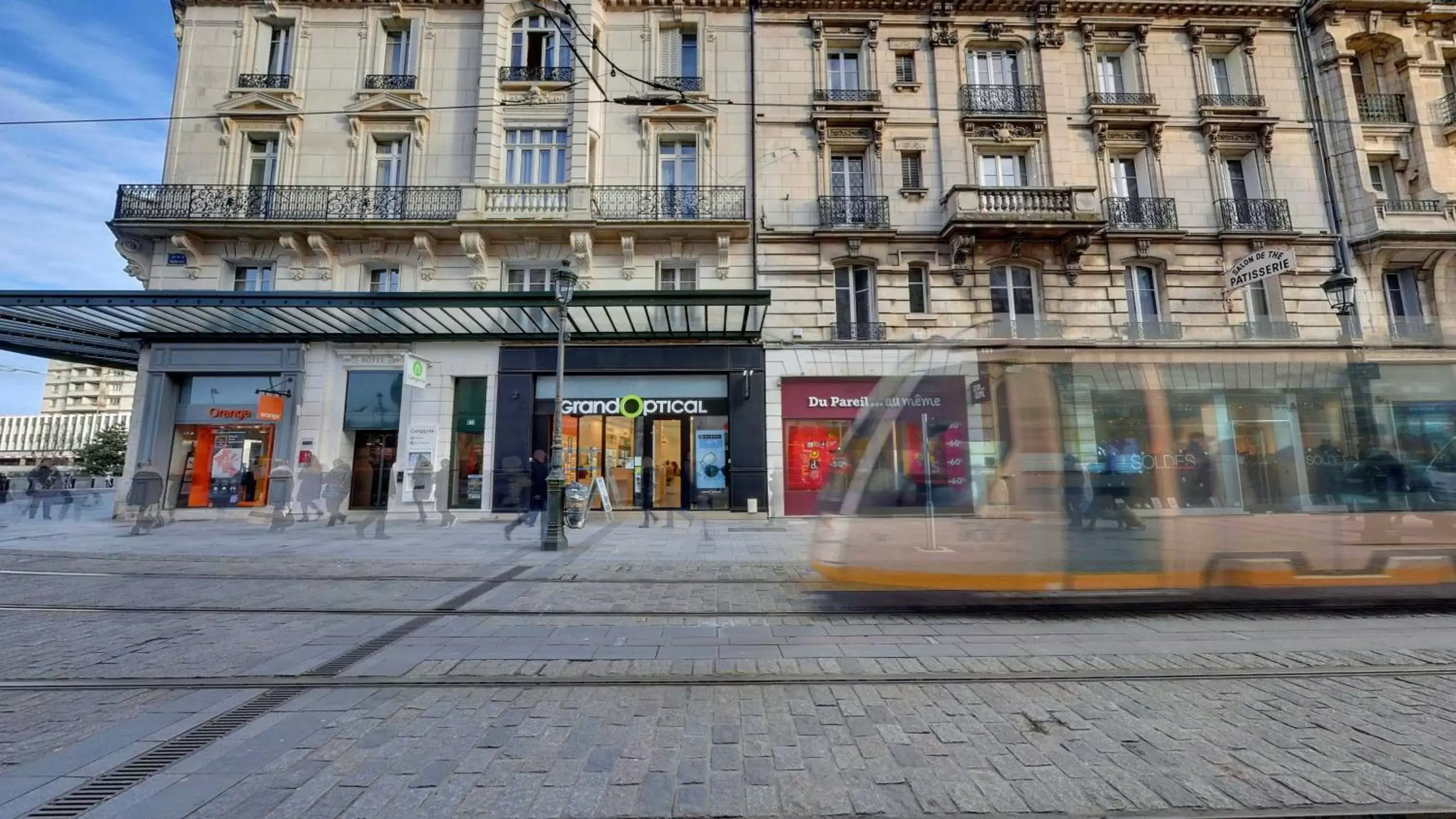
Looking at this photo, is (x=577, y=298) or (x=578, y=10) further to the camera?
(x=578, y=10)

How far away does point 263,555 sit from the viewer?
9.23m

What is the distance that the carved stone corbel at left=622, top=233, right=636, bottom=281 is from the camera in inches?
591

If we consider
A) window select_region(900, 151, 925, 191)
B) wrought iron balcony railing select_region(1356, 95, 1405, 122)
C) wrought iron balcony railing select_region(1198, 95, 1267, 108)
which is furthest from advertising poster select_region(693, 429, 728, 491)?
wrought iron balcony railing select_region(1356, 95, 1405, 122)

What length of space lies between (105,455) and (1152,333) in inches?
2650

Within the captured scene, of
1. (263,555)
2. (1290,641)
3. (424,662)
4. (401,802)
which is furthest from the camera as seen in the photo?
(263,555)

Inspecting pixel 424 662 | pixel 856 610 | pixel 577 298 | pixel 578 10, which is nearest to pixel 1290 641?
pixel 856 610

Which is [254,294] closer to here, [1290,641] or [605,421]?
[605,421]

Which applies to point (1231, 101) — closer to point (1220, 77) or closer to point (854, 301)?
point (1220, 77)

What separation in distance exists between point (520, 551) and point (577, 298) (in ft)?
18.1

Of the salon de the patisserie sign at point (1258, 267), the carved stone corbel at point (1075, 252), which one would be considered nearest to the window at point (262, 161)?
the carved stone corbel at point (1075, 252)

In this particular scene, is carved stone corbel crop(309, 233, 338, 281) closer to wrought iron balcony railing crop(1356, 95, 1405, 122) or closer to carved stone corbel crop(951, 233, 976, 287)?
carved stone corbel crop(951, 233, 976, 287)

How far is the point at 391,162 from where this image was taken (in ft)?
52.2

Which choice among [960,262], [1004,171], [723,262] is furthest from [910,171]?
[723,262]

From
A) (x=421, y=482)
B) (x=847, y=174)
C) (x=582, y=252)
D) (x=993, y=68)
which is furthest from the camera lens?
(x=993, y=68)
